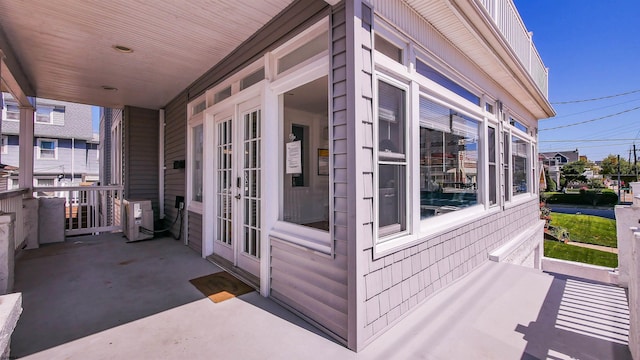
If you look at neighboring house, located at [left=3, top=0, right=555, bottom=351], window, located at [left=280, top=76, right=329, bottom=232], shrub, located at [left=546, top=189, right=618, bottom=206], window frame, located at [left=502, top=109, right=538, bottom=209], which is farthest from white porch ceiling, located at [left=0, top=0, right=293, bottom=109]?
shrub, located at [left=546, top=189, right=618, bottom=206]

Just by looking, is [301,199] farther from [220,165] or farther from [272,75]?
[272,75]

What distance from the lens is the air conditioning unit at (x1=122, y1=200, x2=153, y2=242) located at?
16.7 ft

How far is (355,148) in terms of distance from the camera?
194 centimetres

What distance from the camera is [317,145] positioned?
Answer: 18.6 feet

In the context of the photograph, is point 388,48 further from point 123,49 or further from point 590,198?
point 590,198

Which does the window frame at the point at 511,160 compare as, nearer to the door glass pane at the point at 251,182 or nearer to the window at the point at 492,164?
the window at the point at 492,164

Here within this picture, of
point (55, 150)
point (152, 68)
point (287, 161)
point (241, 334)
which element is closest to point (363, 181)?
point (287, 161)

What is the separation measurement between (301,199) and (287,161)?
1868 mm

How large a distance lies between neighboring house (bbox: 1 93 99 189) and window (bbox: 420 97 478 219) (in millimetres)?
17198

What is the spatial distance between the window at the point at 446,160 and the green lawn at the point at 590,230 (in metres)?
8.92

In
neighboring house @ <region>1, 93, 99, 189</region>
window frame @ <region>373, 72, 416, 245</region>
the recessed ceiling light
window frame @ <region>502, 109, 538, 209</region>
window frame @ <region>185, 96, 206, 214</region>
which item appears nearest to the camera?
window frame @ <region>373, 72, 416, 245</region>

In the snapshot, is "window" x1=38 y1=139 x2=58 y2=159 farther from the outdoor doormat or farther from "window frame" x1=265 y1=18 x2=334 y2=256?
"window frame" x1=265 y1=18 x2=334 y2=256

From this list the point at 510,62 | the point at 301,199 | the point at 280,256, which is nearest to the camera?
the point at 280,256

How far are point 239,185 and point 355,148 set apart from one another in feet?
6.50
